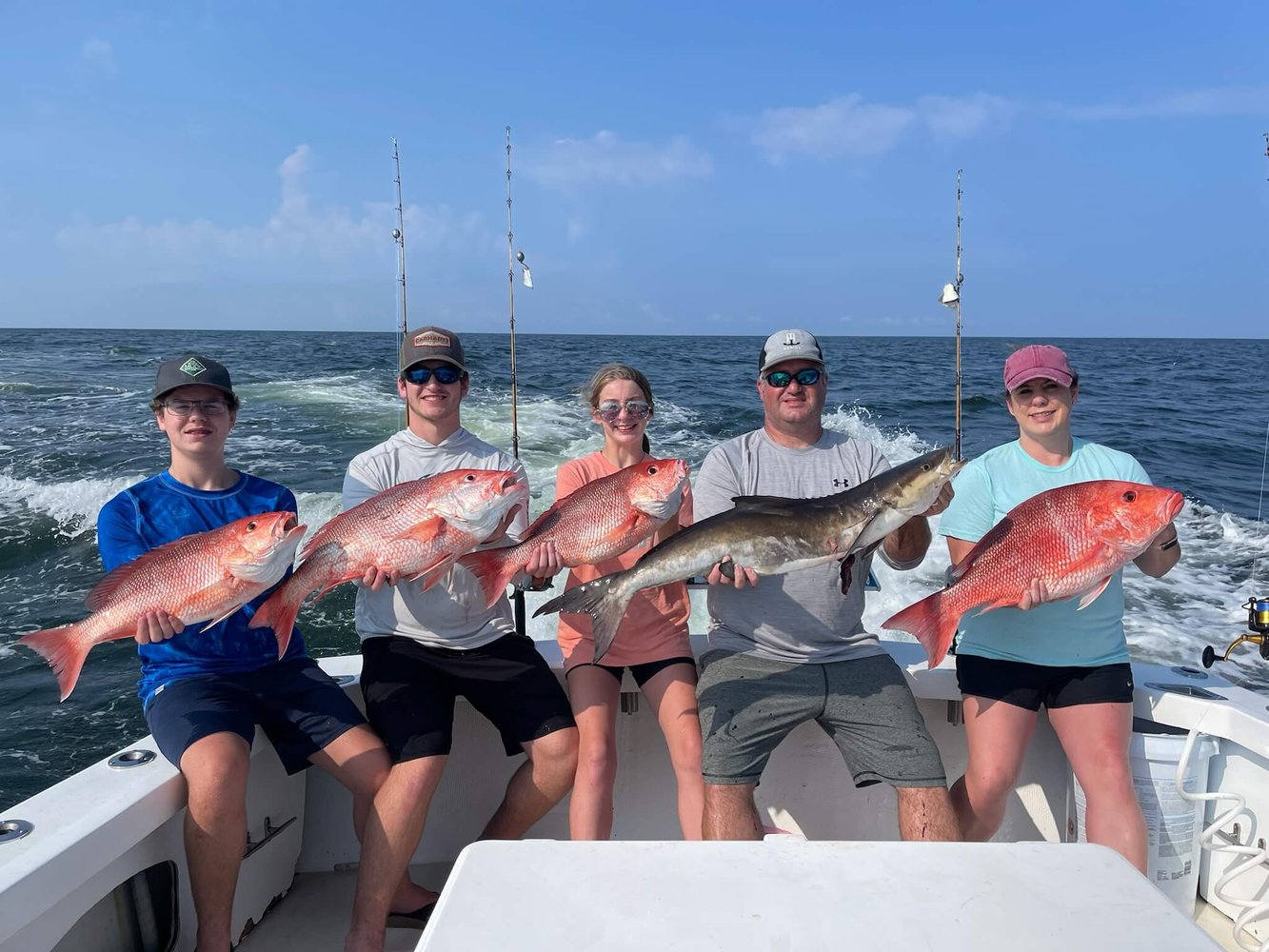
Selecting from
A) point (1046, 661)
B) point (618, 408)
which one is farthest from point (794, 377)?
point (1046, 661)

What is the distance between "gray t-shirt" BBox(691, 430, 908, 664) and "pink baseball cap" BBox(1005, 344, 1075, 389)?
1.96 feet

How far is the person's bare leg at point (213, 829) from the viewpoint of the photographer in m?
2.67

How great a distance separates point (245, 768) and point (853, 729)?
2070 millimetres

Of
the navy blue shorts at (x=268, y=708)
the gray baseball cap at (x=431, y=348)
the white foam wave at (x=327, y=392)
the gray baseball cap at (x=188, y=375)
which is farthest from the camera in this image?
the white foam wave at (x=327, y=392)

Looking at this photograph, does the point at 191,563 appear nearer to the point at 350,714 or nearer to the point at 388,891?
the point at 350,714

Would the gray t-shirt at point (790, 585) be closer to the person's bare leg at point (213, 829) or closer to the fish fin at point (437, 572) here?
the fish fin at point (437, 572)

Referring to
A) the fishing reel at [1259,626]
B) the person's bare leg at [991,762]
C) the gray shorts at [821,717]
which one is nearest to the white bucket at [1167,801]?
the person's bare leg at [991,762]

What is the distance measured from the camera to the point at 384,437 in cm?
1498

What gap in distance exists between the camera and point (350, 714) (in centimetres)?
311

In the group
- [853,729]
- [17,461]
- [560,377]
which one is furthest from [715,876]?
[560,377]

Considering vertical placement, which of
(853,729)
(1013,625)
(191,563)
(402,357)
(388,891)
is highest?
(402,357)

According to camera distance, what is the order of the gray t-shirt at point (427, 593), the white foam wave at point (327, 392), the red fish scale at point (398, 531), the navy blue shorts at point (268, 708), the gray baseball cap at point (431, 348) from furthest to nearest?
the white foam wave at point (327, 392) → the gray baseball cap at point (431, 348) → the gray t-shirt at point (427, 593) → the red fish scale at point (398, 531) → the navy blue shorts at point (268, 708)

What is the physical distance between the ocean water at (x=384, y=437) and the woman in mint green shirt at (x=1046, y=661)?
426cm

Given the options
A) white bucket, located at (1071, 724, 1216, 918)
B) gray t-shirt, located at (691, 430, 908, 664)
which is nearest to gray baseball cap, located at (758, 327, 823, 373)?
gray t-shirt, located at (691, 430, 908, 664)
